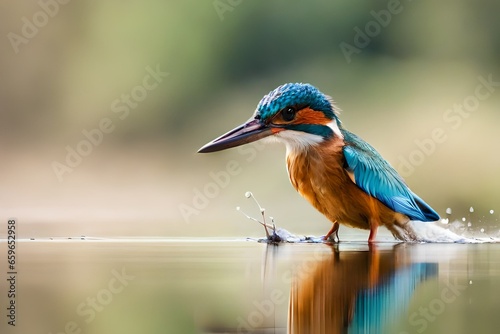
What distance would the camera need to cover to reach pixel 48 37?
5.14 meters

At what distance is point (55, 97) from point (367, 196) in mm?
2920

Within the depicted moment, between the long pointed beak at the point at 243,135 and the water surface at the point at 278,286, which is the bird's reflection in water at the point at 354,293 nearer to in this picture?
the water surface at the point at 278,286

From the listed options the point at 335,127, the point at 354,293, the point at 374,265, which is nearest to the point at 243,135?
the point at 335,127

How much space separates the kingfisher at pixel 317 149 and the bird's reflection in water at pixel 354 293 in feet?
1.07

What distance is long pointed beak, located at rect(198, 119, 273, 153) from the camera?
9.03 ft

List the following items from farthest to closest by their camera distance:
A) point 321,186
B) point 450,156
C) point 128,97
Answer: point 128,97 → point 450,156 → point 321,186

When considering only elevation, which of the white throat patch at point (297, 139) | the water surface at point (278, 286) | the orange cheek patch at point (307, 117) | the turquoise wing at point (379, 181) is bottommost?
the water surface at point (278, 286)

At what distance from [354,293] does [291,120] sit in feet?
3.71

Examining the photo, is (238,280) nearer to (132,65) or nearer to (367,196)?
(367,196)

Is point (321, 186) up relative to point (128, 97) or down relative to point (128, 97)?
down

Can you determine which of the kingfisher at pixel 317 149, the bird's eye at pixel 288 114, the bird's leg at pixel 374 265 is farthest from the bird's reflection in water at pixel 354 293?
the bird's eye at pixel 288 114

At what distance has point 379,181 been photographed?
282cm

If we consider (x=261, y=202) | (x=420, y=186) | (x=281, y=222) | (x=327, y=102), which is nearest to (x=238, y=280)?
(x=327, y=102)

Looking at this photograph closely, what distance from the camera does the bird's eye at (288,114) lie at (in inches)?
109
